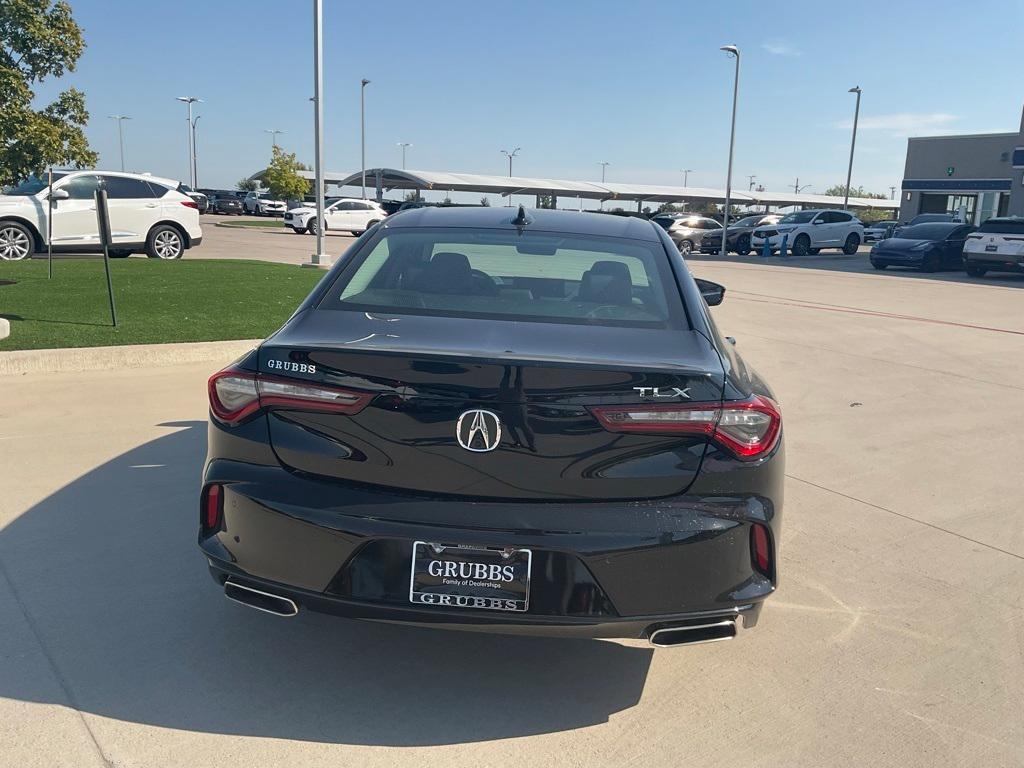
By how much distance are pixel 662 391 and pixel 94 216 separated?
56.3ft

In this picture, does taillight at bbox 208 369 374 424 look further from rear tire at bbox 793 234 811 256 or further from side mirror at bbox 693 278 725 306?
rear tire at bbox 793 234 811 256

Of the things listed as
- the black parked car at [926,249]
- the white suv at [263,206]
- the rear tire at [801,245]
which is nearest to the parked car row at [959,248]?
the black parked car at [926,249]

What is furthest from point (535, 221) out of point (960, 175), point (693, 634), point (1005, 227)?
point (960, 175)

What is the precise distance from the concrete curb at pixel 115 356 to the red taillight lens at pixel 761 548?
665 cm

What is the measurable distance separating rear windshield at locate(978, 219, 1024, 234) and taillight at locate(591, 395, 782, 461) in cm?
2448

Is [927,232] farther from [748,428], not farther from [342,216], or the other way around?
[748,428]

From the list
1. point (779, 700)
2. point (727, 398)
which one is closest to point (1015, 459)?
point (779, 700)

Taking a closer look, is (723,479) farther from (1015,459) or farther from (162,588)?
(1015,459)

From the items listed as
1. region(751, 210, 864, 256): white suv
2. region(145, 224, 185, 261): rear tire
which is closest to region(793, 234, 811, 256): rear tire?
region(751, 210, 864, 256): white suv

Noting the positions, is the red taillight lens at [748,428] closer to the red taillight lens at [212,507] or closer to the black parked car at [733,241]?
the red taillight lens at [212,507]

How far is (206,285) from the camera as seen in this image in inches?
502

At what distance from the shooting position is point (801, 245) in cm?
3428

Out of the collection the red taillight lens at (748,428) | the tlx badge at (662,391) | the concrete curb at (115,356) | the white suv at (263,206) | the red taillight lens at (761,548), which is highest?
the tlx badge at (662,391)

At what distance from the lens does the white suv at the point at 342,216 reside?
3703 centimetres
